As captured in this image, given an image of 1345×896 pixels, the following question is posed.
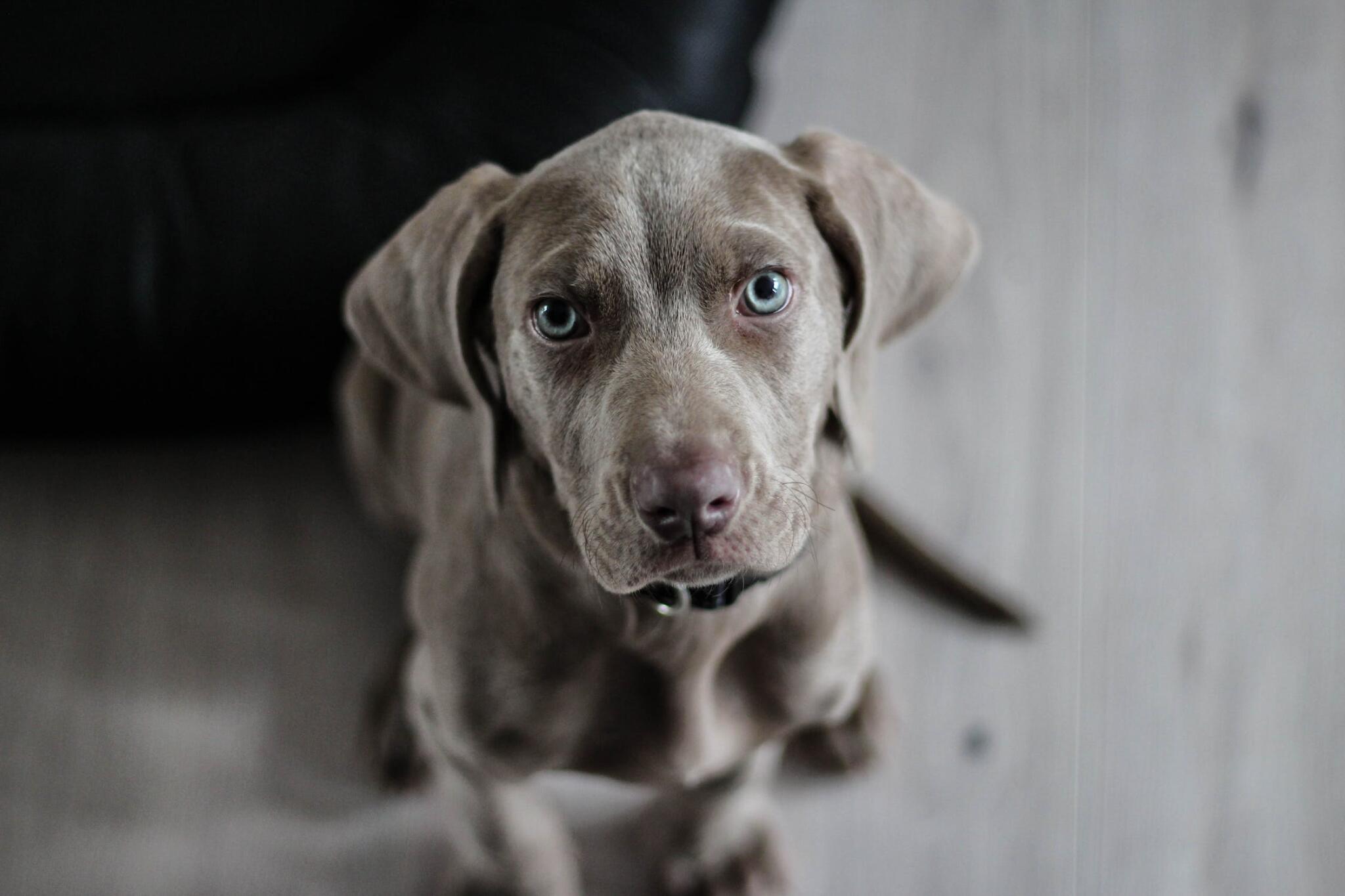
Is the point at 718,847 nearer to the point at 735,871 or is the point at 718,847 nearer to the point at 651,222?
the point at 735,871

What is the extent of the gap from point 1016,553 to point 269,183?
1493mm

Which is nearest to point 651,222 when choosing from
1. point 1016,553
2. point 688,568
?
point 688,568

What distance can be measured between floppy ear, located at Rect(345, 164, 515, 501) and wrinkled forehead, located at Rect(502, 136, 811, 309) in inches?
2.7

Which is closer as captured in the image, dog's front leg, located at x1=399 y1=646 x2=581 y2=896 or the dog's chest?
the dog's chest

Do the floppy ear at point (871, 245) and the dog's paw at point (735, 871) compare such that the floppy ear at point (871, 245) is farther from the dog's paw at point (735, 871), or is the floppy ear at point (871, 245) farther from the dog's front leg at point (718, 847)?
the dog's paw at point (735, 871)

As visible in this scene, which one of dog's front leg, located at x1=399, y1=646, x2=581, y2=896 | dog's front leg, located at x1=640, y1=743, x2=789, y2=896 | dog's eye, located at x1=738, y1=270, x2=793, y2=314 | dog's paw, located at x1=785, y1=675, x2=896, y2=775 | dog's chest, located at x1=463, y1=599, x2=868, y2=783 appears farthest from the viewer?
dog's paw, located at x1=785, y1=675, x2=896, y2=775

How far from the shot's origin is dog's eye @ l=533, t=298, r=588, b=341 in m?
1.17

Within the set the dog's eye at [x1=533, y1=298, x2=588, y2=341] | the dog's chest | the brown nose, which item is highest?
the dog's eye at [x1=533, y1=298, x2=588, y2=341]

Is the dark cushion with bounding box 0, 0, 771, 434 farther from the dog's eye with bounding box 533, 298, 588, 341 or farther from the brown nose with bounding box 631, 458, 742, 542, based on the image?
the brown nose with bounding box 631, 458, 742, 542

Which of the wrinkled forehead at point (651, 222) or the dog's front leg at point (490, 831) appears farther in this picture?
the dog's front leg at point (490, 831)


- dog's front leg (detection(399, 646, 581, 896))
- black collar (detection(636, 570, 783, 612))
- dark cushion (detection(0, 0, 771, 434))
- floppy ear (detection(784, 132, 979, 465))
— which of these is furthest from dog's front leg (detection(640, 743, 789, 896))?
dark cushion (detection(0, 0, 771, 434))

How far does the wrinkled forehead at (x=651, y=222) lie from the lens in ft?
3.73

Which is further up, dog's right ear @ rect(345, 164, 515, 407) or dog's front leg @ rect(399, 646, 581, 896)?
dog's right ear @ rect(345, 164, 515, 407)

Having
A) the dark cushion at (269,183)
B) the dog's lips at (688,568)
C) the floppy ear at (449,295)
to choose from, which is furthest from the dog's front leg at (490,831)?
the dark cushion at (269,183)
